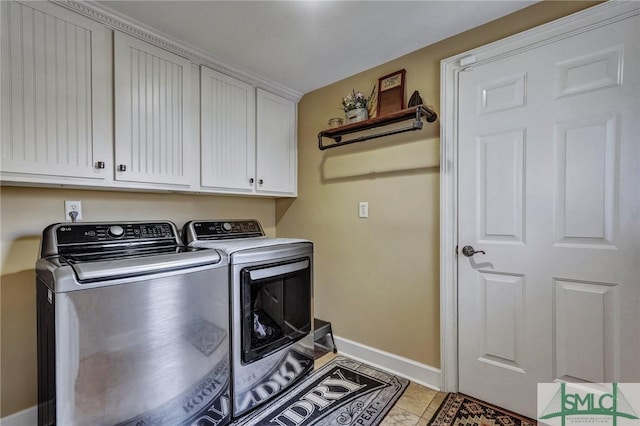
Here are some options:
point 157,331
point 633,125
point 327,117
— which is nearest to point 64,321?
point 157,331

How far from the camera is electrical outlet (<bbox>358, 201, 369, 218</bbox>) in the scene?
7.56ft

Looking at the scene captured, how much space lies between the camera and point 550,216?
1.56m

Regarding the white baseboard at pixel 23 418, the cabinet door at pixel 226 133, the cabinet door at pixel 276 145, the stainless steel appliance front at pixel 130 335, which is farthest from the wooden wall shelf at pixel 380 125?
the white baseboard at pixel 23 418

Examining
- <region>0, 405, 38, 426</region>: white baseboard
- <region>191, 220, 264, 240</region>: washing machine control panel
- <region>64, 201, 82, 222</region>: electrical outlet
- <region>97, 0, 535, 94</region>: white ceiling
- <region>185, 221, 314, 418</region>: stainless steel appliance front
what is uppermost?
<region>97, 0, 535, 94</region>: white ceiling

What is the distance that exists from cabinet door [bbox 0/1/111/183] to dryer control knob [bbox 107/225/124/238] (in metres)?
0.28

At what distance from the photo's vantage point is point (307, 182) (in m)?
2.70

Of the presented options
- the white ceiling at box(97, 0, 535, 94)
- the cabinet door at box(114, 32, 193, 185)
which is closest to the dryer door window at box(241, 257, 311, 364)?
the cabinet door at box(114, 32, 193, 185)

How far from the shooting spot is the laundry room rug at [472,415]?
1.60m

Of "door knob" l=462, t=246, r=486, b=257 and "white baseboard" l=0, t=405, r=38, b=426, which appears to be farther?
"door knob" l=462, t=246, r=486, b=257

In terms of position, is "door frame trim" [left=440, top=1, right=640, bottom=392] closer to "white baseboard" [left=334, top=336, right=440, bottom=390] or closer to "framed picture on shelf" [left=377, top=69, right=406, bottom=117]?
"white baseboard" [left=334, top=336, right=440, bottom=390]

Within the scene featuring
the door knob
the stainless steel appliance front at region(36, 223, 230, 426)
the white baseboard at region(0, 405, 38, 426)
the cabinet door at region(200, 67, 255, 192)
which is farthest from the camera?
the cabinet door at region(200, 67, 255, 192)

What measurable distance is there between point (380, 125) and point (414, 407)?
5.97 ft

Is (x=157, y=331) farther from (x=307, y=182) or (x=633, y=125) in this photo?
(x=633, y=125)

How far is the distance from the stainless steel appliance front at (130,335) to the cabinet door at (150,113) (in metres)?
0.46
